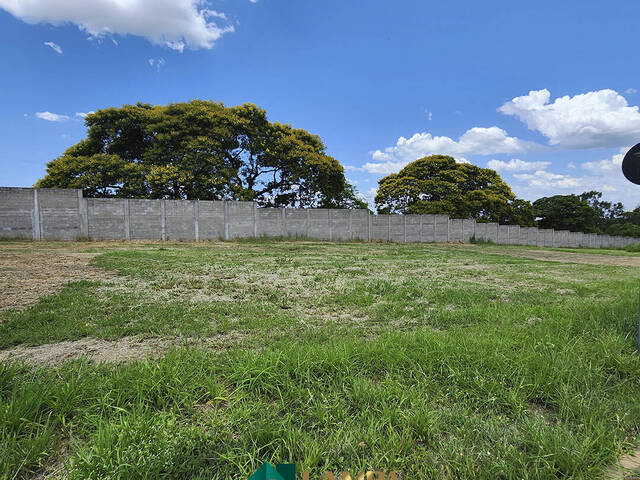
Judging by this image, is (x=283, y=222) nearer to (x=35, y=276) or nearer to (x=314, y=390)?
(x=35, y=276)

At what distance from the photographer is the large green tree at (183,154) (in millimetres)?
18922

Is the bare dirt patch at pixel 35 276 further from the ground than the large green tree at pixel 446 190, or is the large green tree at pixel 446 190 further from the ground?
the large green tree at pixel 446 190

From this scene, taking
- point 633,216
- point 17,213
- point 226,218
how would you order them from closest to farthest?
point 17,213
point 226,218
point 633,216

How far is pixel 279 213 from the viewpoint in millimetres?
20234

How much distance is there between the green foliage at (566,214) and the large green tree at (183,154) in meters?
38.5

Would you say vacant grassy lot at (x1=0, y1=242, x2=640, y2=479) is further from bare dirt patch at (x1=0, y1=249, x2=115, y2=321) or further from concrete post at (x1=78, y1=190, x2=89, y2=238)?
concrete post at (x1=78, y1=190, x2=89, y2=238)

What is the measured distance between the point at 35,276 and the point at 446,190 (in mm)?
28355

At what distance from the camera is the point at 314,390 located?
1958 mm

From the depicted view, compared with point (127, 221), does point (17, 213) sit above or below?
above

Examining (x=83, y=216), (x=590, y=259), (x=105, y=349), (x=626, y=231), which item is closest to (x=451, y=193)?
(x=590, y=259)

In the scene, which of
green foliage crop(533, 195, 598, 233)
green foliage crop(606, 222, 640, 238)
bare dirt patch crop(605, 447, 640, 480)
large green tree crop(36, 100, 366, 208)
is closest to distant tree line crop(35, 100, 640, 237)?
large green tree crop(36, 100, 366, 208)

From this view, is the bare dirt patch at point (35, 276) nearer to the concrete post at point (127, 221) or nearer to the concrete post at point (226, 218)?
the concrete post at point (127, 221)

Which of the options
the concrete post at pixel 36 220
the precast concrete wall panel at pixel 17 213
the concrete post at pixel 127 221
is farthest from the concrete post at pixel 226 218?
the precast concrete wall panel at pixel 17 213

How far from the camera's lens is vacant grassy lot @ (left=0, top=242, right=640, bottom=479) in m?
1.45
